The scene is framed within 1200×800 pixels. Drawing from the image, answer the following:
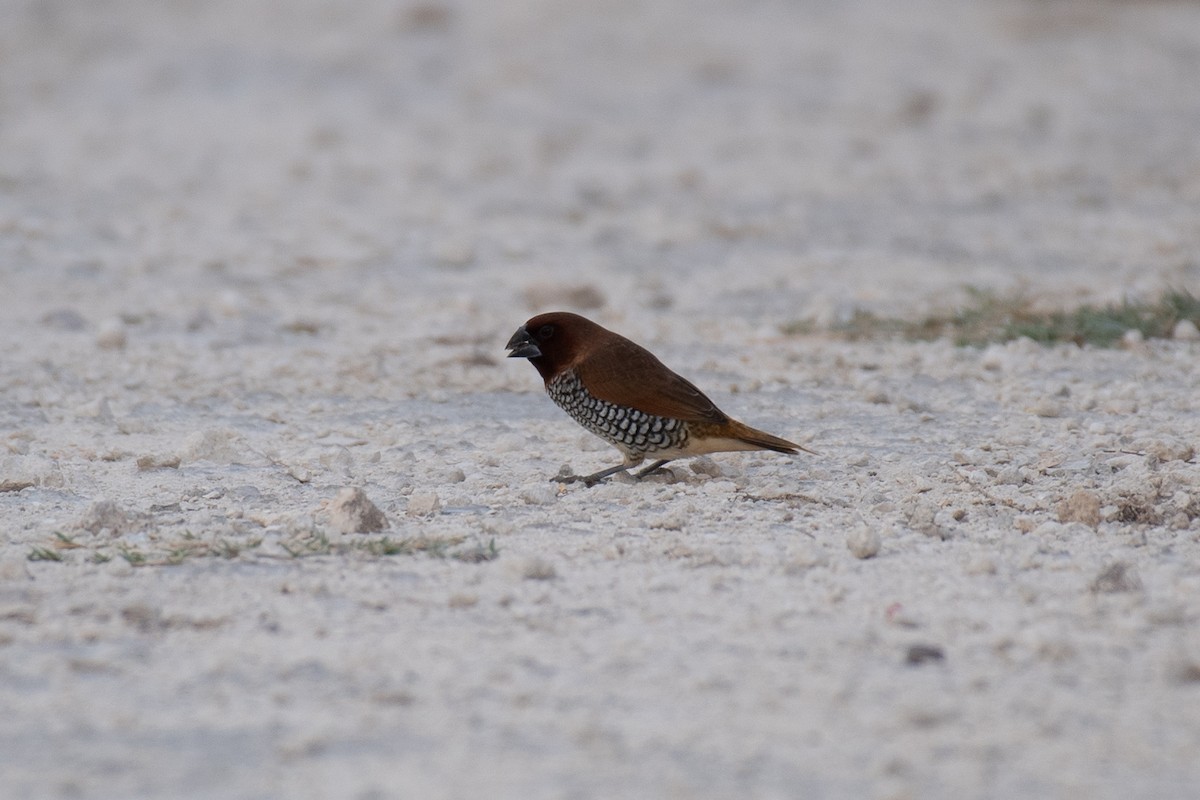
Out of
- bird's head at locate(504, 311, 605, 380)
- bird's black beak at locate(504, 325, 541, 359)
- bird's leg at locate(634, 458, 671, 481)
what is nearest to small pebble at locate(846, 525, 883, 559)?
bird's leg at locate(634, 458, 671, 481)

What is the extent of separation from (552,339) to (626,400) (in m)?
0.47

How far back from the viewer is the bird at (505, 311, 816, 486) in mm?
5207

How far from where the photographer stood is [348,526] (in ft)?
14.6

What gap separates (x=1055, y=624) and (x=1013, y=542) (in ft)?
2.31

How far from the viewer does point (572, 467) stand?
5.59 metres

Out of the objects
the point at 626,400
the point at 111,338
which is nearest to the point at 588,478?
the point at 626,400

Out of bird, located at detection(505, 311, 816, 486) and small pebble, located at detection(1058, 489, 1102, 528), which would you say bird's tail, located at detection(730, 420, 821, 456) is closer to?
bird, located at detection(505, 311, 816, 486)

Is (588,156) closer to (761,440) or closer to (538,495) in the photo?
(761,440)

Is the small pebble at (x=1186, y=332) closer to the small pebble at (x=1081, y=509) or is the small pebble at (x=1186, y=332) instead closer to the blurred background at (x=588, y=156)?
the blurred background at (x=588, y=156)

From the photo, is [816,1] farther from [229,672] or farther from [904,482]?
[229,672]

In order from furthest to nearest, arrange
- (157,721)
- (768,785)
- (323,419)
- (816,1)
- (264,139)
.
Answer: (816,1) < (264,139) < (323,419) < (157,721) < (768,785)

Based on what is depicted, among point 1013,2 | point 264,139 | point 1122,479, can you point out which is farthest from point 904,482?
point 1013,2

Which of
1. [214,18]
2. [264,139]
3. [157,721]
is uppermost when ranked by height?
[214,18]

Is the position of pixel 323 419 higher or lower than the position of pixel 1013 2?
lower
